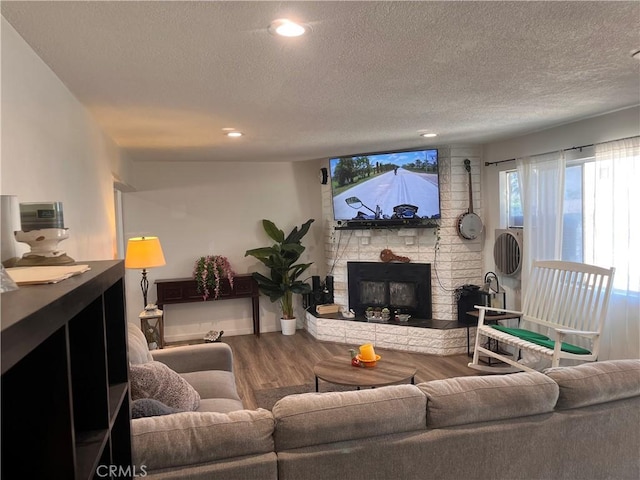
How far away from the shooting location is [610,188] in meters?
3.56

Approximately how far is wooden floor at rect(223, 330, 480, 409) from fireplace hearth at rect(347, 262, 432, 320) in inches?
23.2

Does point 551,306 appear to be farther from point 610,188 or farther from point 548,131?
point 548,131

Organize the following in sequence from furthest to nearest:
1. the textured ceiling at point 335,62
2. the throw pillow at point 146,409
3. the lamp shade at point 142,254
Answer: the lamp shade at point 142,254 → the throw pillow at point 146,409 → the textured ceiling at point 335,62

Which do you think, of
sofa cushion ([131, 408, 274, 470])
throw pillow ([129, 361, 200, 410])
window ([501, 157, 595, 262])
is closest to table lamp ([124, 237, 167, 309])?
throw pillow ([129, 361, 200, 410])

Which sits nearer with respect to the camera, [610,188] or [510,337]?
[610,188]

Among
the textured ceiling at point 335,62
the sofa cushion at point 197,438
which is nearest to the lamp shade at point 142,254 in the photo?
the textured ceiling at point 335,62

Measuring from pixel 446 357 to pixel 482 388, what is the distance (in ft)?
10.6

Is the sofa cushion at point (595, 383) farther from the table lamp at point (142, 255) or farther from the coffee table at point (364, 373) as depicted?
the table lamp at point (142, 255)

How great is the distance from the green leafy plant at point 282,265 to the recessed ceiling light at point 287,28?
414 cm

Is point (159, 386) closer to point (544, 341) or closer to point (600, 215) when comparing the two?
point (544, 341)

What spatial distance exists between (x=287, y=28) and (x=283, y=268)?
425 cm

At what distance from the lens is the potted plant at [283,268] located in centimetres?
578

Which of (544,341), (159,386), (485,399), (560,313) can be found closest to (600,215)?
(560,313)

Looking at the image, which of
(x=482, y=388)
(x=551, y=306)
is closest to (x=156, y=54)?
(x=482, y=388)
